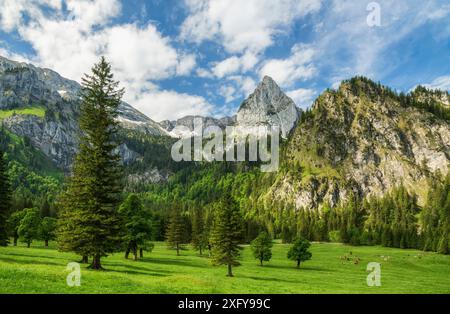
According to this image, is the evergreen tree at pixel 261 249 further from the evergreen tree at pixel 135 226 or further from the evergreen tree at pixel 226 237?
the evergreen tree at pixel 135 226

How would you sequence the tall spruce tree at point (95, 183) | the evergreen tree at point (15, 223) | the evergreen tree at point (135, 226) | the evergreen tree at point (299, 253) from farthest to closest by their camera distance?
the evergreen tree at point (15, 223) < the evergreen tree at point (299, 253) < the evergreen tree at point (135, 226) < the tall spruce tree at point (95, 183)

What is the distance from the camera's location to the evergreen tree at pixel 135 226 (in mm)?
69125

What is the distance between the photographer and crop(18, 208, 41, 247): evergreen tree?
88.9 meters

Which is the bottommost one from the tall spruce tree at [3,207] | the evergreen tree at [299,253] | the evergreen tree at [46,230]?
the evergreen tree at [299,253]

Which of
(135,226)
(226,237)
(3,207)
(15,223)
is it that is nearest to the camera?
(226,237)

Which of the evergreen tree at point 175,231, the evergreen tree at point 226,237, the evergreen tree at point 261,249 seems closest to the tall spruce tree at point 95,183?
the evergreen tree at point 226,237

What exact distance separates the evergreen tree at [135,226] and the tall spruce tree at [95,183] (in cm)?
2375

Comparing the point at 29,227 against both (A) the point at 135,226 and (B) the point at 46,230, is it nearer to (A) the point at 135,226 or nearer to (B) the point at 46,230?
(B) the point at 46,230

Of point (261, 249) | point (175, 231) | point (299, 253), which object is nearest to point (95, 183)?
point (261, 249)

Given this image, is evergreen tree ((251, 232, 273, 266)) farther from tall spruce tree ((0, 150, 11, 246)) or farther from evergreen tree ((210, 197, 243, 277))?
tall spruce tree ((0, 150, 11, 246))

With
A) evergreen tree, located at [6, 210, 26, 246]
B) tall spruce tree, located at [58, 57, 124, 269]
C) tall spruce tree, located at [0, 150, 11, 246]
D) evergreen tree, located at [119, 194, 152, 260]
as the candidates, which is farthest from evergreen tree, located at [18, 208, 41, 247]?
tall spruce tree, located at [58, 57, 124, 269]

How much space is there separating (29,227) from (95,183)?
60634 mm

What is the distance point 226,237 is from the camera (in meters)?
59.8
